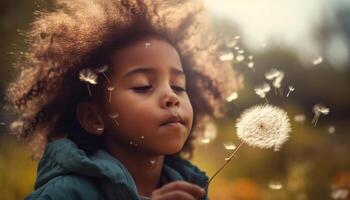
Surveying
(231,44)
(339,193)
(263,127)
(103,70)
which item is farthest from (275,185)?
(103,70)

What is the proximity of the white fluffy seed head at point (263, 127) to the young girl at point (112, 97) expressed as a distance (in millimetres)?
89

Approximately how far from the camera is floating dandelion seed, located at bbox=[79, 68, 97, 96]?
0.93m

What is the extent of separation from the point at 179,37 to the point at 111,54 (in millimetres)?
126

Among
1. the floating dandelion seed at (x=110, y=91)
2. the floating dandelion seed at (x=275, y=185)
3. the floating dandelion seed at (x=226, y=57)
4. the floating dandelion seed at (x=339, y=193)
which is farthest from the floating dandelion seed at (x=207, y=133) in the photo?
the floating dandelion seed at (x=339, y=193)

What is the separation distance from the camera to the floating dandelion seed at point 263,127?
914 millimetres

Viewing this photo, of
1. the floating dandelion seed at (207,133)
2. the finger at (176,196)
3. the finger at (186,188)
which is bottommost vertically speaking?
the floating dandelion seed at (207,133)

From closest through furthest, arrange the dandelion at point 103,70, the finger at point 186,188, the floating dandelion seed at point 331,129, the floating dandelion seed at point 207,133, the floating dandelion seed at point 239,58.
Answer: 1. the finger at point 186,188
2. the dandelion at point 103,70
3. the floating dandelion seed at point 207,133
4. the floating dandelion seed at point 239,58
5. the floating dandelion seed at point 331,129

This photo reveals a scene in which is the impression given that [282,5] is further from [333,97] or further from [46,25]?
[46,25]

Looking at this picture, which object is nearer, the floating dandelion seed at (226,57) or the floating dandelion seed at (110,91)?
the floating dandelion seed at (110,91)

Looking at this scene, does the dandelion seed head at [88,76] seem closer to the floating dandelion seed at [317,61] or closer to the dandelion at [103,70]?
the dandelion at [103,70]

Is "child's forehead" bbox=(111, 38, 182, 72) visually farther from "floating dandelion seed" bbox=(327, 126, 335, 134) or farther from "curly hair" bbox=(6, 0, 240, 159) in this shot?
"floating dandelion seed" bbox=(327, 126, 335, 134)

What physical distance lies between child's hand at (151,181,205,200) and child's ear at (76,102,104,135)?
162 millimetres

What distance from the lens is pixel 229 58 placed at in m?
1.10

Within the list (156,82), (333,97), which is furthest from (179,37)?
(333,97)
